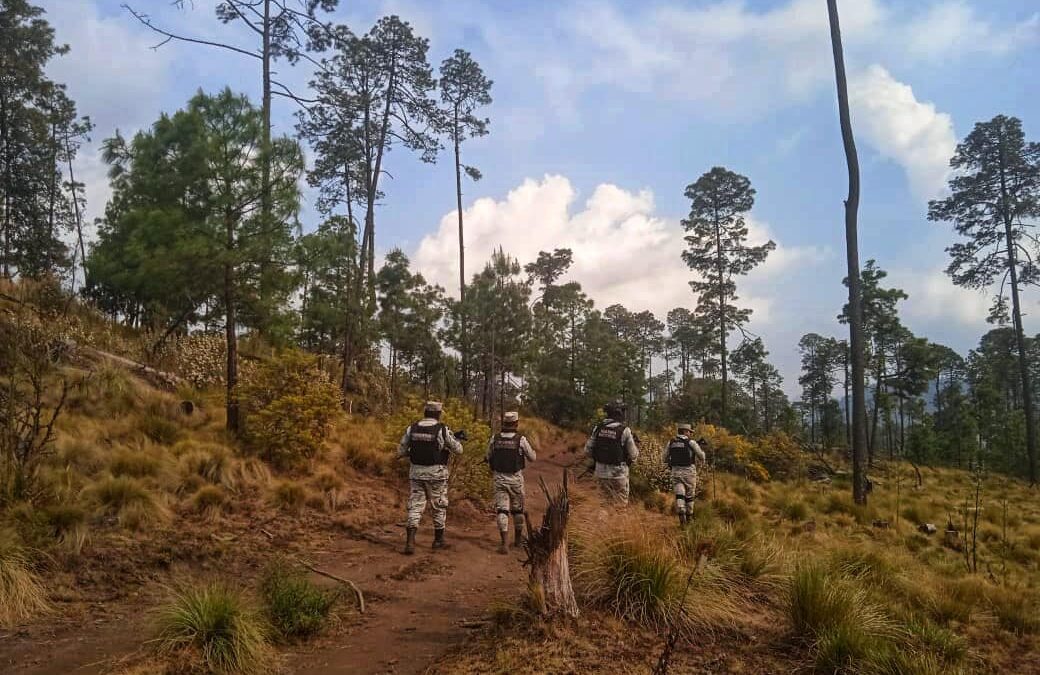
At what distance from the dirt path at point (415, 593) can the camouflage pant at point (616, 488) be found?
1637 millimetres

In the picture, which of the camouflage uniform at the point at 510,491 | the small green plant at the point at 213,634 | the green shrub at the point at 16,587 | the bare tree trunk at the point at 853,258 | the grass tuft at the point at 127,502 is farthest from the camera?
the bare tree trunk at the point at 853,258

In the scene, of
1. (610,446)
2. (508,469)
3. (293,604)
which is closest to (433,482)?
(508,469)

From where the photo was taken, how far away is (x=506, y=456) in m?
9.08

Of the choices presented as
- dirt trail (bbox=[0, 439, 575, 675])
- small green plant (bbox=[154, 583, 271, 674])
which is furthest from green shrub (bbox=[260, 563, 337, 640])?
small green plant (bbox=[154, 583, 271, 674])

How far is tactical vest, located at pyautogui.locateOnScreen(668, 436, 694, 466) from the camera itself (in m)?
10.4

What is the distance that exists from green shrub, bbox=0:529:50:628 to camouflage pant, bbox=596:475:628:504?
6.73 meters

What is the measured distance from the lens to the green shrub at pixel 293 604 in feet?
17.5

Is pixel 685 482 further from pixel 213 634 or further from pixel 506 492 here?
pixel 213 634

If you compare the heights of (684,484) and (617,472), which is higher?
(617,472)

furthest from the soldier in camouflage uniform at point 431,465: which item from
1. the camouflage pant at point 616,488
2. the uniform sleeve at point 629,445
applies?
the uniform sleeve at point 629,445

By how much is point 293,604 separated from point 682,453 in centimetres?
680

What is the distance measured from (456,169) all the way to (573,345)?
13.0m

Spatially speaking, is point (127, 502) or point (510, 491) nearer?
point (127, 502)

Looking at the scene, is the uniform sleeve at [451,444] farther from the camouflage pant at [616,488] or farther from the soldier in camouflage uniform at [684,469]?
the soldier in camouflage uniform at [684,469]
